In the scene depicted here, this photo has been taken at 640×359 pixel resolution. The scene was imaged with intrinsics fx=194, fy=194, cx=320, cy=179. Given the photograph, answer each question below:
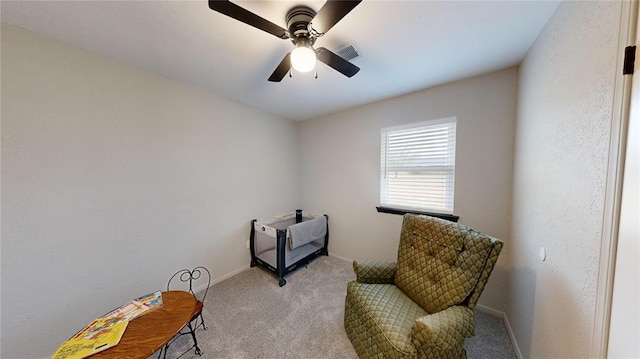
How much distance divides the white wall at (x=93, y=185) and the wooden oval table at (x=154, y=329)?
2.24ft

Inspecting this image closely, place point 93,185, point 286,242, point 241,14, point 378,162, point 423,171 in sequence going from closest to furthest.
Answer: point 241,14 → point 93,185 → point 423,171 → point 286,242 → point 378,162

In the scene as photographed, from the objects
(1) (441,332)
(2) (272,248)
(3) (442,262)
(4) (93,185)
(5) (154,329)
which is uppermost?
(4) (93,185)

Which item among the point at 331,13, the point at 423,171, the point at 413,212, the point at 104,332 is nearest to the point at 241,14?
the point at 331,13

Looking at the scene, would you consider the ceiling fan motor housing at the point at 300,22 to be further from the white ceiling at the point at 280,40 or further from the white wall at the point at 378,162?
the white wall at the point at 378,162

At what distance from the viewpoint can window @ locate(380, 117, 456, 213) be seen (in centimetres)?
208

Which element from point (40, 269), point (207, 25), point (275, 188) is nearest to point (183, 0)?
point (207, 25)

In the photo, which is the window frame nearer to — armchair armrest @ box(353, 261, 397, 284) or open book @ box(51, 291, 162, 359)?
armchair armrest @ box(353, 261, 397, 284)

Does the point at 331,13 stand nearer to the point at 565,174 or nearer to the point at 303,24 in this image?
the point at 303,24

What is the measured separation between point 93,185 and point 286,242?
5.86ft

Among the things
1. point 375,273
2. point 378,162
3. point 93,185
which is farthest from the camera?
point 378,162

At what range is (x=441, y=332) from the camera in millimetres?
1037

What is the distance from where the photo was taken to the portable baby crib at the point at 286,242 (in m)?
2.35

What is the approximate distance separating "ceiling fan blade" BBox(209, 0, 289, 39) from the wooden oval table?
67.7 inches

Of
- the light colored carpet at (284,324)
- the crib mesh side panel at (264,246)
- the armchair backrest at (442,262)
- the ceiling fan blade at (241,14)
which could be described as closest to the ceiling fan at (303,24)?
the ceiling fan blade at (241,14)
